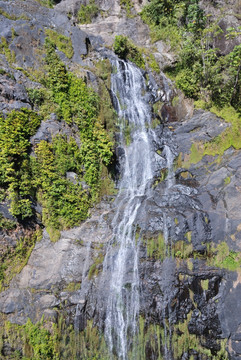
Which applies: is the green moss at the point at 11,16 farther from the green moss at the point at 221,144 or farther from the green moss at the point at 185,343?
the green moss at the point at 185,343

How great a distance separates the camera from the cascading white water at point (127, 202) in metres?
9.34

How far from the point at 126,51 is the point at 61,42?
4274 mm

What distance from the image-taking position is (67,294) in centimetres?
991

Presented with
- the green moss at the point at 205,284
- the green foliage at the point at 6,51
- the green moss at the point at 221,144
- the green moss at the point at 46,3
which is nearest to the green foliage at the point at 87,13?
the green moss at the point at 46,3

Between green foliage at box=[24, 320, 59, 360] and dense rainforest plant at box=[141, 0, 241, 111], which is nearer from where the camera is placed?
green foliage at box=[24, 320, 59, 360]

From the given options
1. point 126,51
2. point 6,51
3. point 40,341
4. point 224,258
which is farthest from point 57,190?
point 126,51

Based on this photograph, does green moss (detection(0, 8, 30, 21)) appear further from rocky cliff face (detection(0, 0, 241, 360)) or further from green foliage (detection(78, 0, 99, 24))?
green foliage (detection(78, 0, 99, 24))

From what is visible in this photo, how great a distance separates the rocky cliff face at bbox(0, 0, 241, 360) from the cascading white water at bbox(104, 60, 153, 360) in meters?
0.23

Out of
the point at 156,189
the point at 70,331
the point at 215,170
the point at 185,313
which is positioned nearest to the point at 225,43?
the point at 215,170

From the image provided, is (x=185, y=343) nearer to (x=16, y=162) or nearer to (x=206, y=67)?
(x=16, y=162)

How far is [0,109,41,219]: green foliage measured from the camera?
36.8 feet

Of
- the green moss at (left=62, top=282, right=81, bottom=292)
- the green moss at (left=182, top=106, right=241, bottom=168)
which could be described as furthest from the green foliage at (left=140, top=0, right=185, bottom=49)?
the green moss at (left=62, top=282, right=81, bottom=292)

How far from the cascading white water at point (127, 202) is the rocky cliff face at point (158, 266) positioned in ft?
0.77

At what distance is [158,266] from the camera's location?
382 inches
